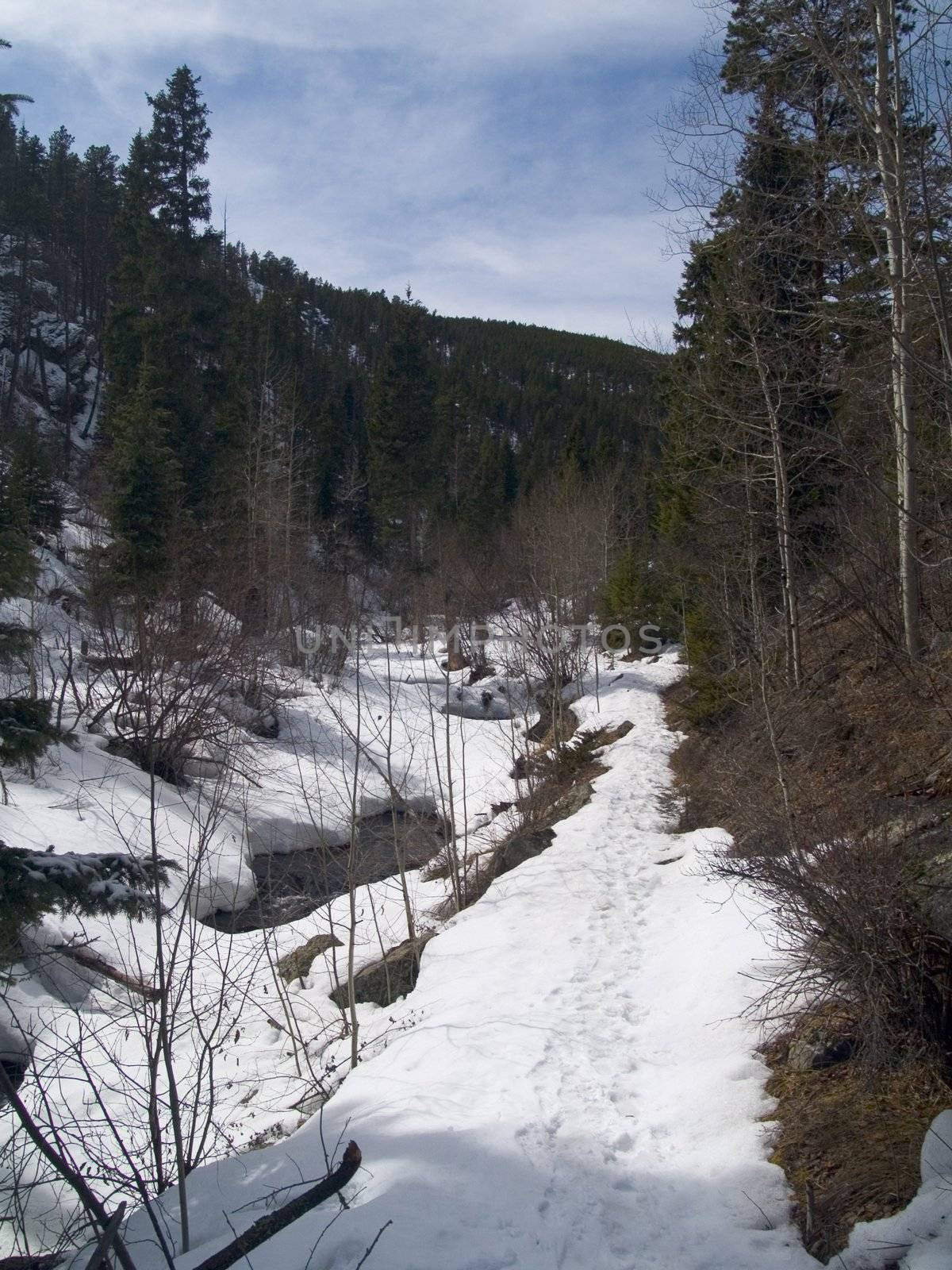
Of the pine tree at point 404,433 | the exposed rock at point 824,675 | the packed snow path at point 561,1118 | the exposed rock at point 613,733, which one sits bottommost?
the exposed rock at point 613,733

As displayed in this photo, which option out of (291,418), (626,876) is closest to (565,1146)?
(626,876)

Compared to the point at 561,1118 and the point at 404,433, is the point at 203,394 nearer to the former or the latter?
the point at 404,433

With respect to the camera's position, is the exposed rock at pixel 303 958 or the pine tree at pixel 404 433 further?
the pine tree at pixel 404 433

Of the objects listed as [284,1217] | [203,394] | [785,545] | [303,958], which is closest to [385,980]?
[303,958]

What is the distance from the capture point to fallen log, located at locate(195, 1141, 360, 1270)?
3.24 meters

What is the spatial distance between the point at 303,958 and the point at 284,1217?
273 inches

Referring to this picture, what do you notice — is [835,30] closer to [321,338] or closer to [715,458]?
[715,458]

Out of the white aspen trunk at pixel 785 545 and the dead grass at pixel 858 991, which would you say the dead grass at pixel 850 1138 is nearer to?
the dead grass at pixel 858 991

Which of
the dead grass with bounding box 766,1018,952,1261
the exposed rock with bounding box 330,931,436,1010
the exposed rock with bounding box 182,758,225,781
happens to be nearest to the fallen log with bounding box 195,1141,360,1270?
the dead grass with bounding box 766,1018,952,1261

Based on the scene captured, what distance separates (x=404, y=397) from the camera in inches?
1555

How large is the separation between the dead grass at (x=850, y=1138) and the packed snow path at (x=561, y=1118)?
137 millimetres

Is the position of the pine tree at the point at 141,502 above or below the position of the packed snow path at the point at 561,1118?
above

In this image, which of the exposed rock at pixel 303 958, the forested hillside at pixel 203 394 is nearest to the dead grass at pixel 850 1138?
the exposed rock at pixel 303 958

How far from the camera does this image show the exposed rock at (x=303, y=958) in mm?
9656
